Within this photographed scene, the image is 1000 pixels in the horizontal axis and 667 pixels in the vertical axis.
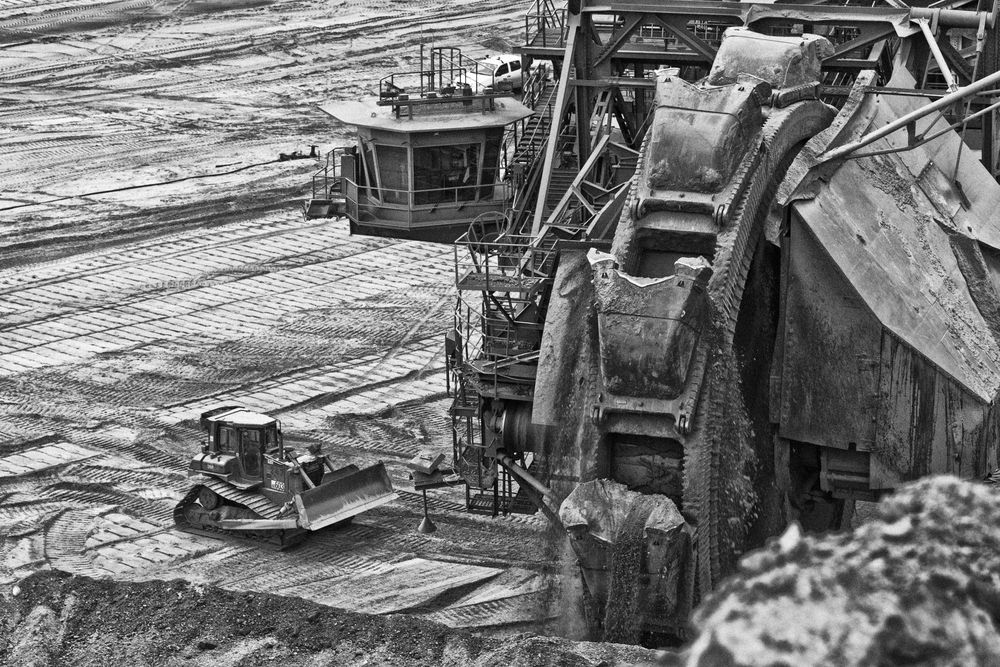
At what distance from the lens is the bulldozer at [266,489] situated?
18844 millimetres

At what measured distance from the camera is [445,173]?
2723cm

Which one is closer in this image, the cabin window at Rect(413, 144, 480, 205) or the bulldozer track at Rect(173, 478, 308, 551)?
the bulldozer track at Rect(173, 478, 308, 551)

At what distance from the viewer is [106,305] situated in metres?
29.4

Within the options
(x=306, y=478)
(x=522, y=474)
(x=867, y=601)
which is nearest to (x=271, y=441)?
(x=306, y=478)

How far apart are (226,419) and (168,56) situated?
103 ft

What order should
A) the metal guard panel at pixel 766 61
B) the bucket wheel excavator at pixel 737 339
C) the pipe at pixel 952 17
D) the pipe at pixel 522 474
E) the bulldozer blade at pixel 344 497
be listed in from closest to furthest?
the bucket wheel excavator at pixel 737 339
the metal guard panel at pixel 766 61
the pipe at pixel 522 474
the pipe at pixel 952 17
the bulldozer blade at pixel 344 497

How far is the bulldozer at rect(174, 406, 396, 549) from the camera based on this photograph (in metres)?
18.8

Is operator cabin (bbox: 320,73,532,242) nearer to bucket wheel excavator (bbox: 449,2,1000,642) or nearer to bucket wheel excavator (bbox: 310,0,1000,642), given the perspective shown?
bucket wheel excavator (bbox: 310,0,1000,642)

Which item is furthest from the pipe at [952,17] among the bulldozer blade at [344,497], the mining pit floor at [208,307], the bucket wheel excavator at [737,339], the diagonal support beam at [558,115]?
the bulldozer blade at [344,497]

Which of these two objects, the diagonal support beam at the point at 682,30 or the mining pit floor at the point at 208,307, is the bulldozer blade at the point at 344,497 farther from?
the diagonal support beam at the point at 682,30

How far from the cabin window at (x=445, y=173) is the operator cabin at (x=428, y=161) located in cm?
2

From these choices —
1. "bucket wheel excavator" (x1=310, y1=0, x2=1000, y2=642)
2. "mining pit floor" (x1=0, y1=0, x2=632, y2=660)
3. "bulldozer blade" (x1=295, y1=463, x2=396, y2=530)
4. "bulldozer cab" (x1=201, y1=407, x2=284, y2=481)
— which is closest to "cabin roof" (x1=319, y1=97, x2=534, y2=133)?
"mining pit floor" (x1=0, y1=0, x2=632, y2=660)

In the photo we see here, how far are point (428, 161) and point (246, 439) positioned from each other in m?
8.59

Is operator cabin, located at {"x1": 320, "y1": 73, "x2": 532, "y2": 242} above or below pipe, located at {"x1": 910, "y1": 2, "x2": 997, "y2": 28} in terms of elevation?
below
